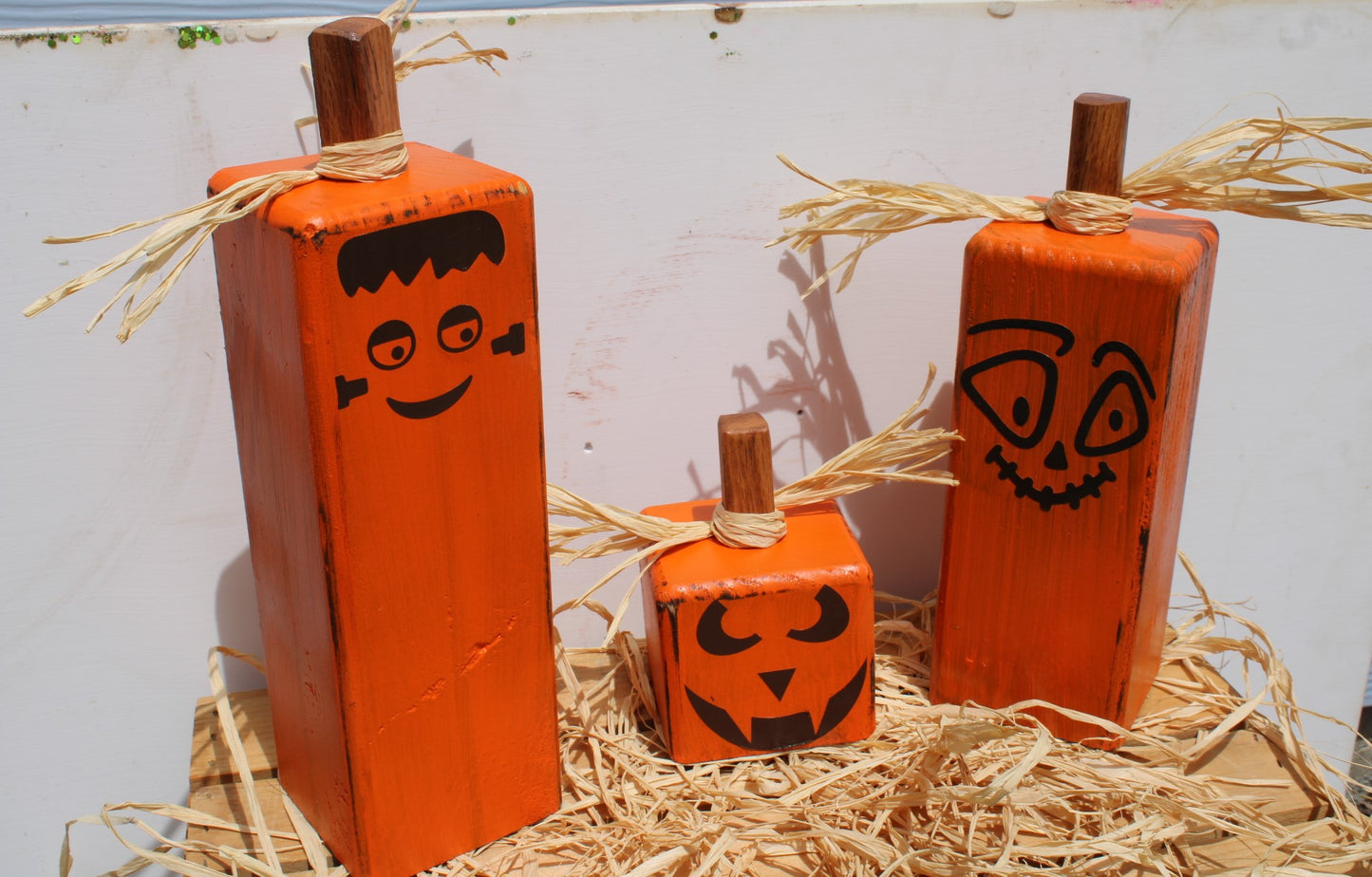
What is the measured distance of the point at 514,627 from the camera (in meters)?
0.76

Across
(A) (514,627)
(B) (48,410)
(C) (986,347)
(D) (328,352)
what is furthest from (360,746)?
(C) (986,347)

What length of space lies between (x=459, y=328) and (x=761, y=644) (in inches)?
12.3

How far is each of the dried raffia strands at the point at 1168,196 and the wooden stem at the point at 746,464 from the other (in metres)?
0.14

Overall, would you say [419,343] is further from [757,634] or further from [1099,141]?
[1099,141]

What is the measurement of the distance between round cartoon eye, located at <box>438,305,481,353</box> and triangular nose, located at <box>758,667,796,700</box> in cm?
32

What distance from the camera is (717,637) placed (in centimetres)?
80

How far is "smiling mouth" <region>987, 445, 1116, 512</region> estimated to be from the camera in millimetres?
788

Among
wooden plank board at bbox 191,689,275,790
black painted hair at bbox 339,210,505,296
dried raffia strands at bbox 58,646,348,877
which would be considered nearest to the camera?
black painted hair at bbox 339,210,505,296

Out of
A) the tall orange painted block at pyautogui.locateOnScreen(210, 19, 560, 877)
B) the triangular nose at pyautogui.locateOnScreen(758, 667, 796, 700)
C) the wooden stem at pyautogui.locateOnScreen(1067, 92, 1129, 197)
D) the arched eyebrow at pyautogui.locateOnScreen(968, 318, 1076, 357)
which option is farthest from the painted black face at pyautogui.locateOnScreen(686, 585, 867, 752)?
the wooden stem at pyautogui.locateOnScreen(1067, 92, 1129, 197)

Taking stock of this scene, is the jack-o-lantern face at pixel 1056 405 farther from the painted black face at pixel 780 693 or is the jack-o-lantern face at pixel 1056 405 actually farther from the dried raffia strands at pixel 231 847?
the dried raffia strands at pixel 231 847

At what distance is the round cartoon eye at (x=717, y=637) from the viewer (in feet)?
2.62

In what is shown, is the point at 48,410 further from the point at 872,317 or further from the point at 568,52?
the point at 872,317

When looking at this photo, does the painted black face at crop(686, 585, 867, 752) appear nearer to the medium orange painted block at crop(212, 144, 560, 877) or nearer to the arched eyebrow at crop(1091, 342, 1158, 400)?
the medium orange painted block at crop(212, 144, 560, 877)

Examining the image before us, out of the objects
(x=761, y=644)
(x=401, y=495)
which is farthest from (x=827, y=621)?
(x=401, y=495)
